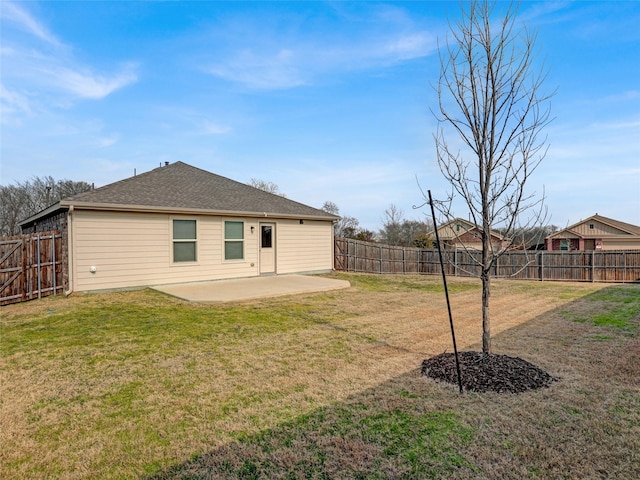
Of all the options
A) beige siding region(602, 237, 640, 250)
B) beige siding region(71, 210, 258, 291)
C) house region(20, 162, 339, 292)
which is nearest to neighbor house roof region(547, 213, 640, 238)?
beige siding region(602, 237, 640, 250)

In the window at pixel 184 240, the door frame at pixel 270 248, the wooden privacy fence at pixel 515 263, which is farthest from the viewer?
the wooden privacy fence at pixel 515 263

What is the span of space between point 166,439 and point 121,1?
10.3 m

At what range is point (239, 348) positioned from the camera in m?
4.96

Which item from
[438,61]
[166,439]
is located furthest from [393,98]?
[166,439]

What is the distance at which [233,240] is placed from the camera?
11.8 metres

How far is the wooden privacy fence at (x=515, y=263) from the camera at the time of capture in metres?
14.1

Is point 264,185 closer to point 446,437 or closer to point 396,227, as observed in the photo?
point 396,227

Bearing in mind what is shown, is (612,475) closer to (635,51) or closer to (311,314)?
(311,314)

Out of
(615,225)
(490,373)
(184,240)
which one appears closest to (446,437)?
(490,373)

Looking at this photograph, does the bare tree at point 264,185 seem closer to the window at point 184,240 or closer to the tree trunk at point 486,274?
the window at point 184,240

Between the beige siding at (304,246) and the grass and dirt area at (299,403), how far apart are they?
6588 mm

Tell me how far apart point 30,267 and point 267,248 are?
6.68m

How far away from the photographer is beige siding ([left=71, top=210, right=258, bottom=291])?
29.7 feet

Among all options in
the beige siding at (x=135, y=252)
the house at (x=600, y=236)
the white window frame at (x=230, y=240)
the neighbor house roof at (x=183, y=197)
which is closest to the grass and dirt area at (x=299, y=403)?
the beige siding at (x=135, y=252)
